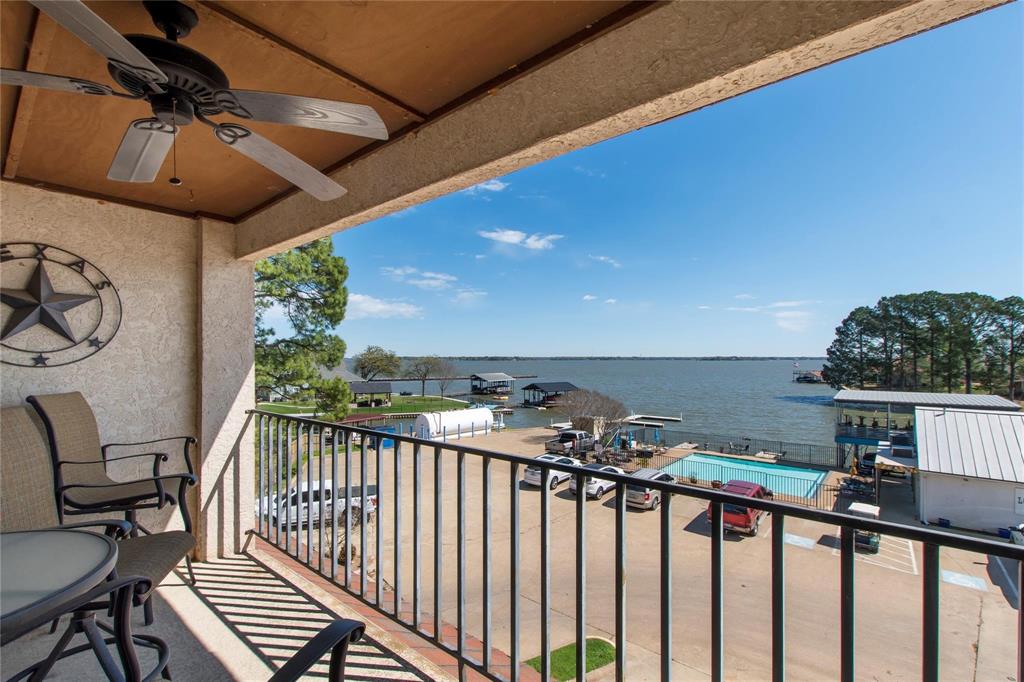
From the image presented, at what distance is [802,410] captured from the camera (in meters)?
38.9

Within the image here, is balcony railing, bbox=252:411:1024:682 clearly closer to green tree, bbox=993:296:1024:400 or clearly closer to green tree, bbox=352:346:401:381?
green tree, bbox=993:296:1024:400

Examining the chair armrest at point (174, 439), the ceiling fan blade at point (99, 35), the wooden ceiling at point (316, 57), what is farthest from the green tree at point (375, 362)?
the ceiling fan blade at point (99, 35)

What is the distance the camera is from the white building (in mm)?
10156

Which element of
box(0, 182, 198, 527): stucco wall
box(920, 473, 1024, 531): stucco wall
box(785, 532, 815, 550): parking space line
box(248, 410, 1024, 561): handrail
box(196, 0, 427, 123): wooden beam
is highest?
box(196, 0, 427, 123): wooden beam

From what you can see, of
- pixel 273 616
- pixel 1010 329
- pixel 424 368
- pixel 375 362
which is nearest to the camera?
pixel 273 616

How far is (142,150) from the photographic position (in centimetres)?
168

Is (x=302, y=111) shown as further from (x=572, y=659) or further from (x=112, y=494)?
(x=572, y=659)

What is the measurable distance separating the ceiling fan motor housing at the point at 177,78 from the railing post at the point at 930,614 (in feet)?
6.70

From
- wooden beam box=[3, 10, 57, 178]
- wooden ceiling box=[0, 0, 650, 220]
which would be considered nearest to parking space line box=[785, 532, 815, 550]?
wooden ceiling box=[0, 0, 650, 220]

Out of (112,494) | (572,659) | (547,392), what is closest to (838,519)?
(112,494)

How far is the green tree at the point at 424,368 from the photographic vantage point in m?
42.9

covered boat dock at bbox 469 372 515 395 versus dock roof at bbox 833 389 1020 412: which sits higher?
dock roof at bbox 833 389 1020 412

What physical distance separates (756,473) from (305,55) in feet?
64.2

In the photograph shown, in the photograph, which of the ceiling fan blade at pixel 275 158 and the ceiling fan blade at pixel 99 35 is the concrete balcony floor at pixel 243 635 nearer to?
the ceiling fan blade at pixel 275 158
